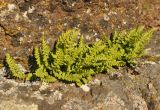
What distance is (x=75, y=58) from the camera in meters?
6.06

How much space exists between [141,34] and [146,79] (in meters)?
0.73

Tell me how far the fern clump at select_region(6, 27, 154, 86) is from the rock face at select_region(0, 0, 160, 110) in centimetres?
14

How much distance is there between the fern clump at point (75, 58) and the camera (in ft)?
19.5


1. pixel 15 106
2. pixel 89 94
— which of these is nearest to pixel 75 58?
pixel 89 94

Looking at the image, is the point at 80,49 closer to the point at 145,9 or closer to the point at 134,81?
the point at 134,81

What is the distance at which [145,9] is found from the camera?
672 cm

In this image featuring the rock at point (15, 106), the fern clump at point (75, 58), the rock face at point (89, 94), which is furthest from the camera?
the fern clump at point (75, 58)

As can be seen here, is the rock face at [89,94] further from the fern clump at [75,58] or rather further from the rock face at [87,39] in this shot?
the fern clump at [75,58]

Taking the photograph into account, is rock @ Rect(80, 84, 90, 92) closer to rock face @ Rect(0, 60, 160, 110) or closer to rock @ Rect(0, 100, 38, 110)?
rock face @ Rect(0, 60, 160, 110)

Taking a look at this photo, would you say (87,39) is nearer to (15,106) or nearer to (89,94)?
(89,94)

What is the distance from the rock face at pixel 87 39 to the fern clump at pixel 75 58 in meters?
0.14

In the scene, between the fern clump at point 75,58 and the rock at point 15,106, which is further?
the fern clump at point 75,58

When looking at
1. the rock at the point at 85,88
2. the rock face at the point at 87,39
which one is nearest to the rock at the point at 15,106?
the rock face at the point at 87,39

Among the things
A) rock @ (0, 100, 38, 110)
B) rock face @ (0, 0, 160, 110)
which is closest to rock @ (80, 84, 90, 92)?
rock face @ (0, 0, 160, 110)
